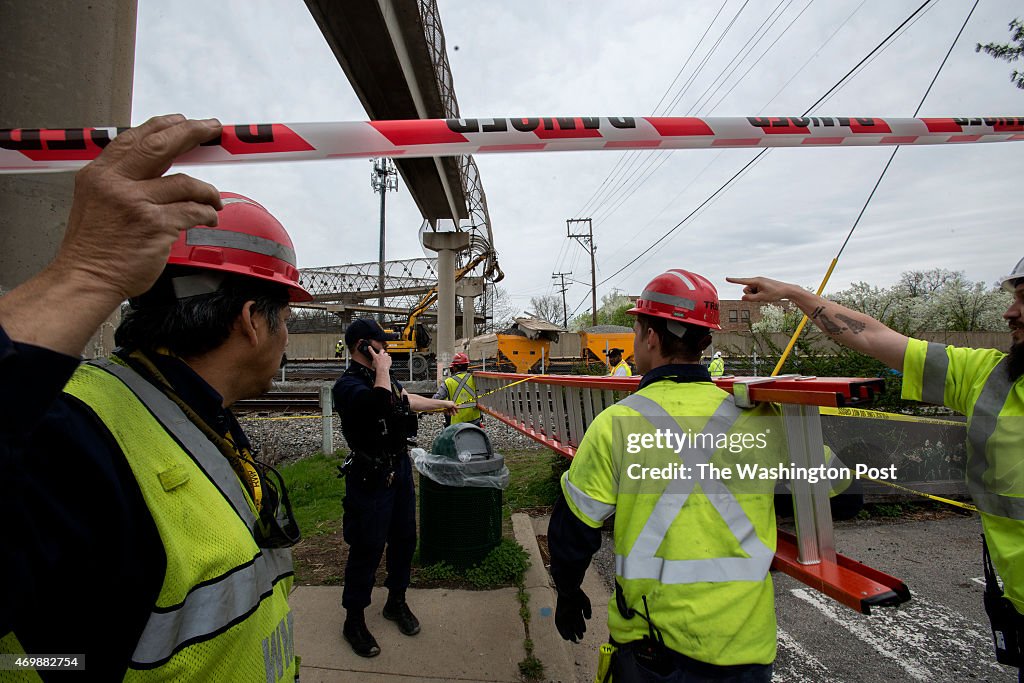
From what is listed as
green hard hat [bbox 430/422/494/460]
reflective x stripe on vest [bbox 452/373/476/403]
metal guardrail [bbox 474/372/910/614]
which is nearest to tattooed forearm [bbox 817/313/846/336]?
metal guardrail [bbox 474/372/910/614]

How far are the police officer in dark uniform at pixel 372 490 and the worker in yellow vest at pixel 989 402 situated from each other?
2.39 m

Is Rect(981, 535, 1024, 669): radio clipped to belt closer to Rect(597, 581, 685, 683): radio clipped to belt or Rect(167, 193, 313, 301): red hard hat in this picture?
Rect(597, 581, 685, 683): radio clipped to belt

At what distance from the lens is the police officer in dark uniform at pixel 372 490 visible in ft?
11.1

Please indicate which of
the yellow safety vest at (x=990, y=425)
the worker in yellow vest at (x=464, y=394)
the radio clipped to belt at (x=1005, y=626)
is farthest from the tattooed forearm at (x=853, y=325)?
the worker in yellow vest at (x=464, y=394)

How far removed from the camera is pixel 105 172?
2.56ft

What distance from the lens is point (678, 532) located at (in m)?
1.67

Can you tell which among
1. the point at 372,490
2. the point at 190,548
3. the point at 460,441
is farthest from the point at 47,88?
the point at 460,441

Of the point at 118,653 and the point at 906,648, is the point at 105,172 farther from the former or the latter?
the point at 906,648

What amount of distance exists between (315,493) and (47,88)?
524 centimetres

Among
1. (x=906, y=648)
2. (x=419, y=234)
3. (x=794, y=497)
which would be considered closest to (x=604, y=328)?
(x=419, y=234)

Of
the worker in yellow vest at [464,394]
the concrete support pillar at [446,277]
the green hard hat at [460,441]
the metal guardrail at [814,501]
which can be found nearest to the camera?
the metal guardrail at [814,501]

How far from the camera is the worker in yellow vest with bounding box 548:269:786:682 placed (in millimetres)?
1604

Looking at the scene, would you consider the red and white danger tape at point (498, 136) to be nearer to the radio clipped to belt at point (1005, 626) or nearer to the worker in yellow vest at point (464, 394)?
the radio clipped to belt at point (1005, 626)

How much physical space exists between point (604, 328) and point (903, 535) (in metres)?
19.7
